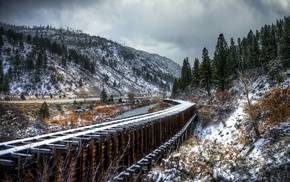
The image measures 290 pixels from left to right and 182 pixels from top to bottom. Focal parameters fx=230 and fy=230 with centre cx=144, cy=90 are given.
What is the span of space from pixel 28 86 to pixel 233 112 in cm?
8842

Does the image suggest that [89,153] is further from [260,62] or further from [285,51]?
[260,62]

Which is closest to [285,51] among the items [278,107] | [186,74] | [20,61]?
[278,107]

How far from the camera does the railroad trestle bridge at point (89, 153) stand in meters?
6.78

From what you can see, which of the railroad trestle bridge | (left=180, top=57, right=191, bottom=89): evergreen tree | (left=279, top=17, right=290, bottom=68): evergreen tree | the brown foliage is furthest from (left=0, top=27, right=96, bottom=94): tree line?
the brown foliage

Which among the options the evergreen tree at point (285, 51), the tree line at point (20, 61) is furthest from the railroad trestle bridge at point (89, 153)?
the tree line at point (20, 61)

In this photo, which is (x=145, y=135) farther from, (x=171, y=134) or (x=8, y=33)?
(x=8, y=33)

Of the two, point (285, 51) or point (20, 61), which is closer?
Result: point (285, 51)

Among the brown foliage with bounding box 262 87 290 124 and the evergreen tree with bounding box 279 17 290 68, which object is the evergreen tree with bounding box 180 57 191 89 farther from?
the brown foliage with bounding box 262 87 290 124

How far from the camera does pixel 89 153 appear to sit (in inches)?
369

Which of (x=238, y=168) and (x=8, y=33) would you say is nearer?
(x=238, y=168)

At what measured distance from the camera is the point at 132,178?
38.7ft

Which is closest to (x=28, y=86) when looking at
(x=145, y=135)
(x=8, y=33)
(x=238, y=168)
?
(x=8, y=33)

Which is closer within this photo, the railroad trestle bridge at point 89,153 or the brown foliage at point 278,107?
the railroad trestle bridge at point 89,153

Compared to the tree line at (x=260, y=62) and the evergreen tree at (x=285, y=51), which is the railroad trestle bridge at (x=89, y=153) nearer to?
the tree line at (x=260, y=62)
